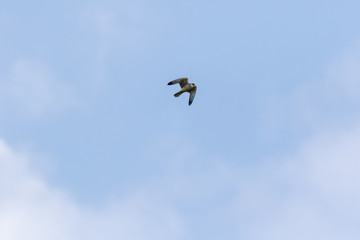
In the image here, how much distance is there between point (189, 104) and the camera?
15725cm

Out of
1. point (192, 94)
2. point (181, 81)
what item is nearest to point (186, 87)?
point (181, 81)

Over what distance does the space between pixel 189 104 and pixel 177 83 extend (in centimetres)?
421

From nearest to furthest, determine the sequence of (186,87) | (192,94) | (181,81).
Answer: (181,81)
(186,87)
(192,94)

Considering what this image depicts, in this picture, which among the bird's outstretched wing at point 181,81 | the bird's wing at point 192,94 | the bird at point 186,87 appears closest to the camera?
the bird's outstretched wing at point 181,81

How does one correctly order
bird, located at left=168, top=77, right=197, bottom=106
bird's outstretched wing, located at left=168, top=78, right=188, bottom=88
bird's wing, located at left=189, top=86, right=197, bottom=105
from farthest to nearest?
1. bird's wing, located at left=189, top=86, right=197, bottom=105
2. bird, located at left=168, top=77, right=197, bottom=106
3. bird's outstretched wing, located at left=168, top=78, right=188, bottom=88

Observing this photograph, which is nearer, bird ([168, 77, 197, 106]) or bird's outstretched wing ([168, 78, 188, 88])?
bird's outstretched wing ([168, 78, 188, 88])

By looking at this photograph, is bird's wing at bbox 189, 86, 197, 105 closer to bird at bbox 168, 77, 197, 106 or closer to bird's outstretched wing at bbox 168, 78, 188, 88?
bird at bbox 168, 77, 197, 106

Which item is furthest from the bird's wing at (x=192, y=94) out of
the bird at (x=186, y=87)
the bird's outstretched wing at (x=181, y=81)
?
the bird's outstretched wing at (x=181, y=81)

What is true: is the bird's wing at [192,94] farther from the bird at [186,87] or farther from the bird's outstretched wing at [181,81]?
the bird's outstretched wing at [181,81]

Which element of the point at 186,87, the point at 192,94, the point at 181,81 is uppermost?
the point at 181,81

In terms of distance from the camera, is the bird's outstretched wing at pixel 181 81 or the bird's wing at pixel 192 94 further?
the bird's wing at pixel 192 94

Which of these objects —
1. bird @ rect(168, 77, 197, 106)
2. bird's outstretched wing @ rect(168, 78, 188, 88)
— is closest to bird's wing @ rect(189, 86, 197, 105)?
bird @ rect(168, 77, 197, 106)

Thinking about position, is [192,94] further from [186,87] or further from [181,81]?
[181,81]

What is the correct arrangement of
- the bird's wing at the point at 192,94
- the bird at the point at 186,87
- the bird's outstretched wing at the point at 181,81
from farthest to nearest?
the bird's wing at the point at 192,94, the bird at the point at 186,87, the bird's outstretched wing at the point at 181,81
